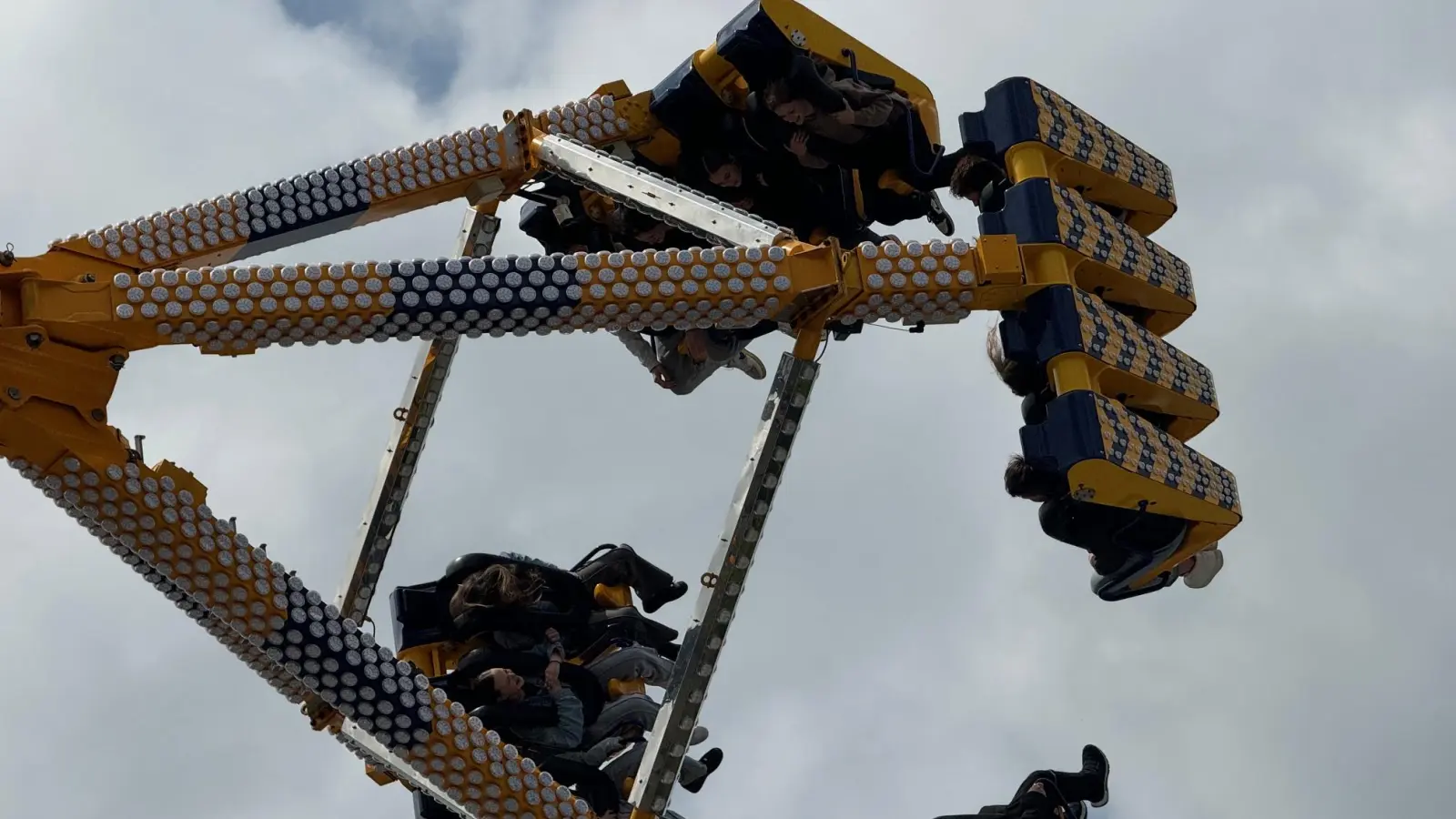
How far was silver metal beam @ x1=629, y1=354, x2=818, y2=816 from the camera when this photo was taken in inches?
663

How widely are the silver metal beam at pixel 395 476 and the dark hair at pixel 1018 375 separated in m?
4.84

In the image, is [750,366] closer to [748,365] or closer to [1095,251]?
[748,365]

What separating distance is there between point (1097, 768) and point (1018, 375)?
294 cm

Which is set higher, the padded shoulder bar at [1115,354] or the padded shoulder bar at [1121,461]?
the padded shoulder bar at [1115,354]

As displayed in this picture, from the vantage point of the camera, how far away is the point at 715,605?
55.5ft

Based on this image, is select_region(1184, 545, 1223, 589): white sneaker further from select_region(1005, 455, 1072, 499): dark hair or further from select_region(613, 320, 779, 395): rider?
select_region(613, 320, 779, 395): rider

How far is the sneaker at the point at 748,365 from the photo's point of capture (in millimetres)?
22516

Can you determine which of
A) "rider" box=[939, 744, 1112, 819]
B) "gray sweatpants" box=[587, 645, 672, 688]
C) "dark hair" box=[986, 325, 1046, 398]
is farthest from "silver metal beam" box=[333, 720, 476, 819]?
"dark hair" box=[986, 325, 1046, 398]

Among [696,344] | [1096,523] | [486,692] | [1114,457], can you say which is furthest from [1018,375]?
[696,344]

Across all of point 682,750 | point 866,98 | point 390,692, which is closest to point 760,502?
point 682,750

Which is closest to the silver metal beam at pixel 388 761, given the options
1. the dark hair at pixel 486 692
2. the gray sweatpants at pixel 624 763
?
the dark hair at pixel 486 692

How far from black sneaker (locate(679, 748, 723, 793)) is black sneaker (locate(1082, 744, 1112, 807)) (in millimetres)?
2679

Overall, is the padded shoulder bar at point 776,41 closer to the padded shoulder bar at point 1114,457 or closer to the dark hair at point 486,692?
the padded shoulder bar at point 1114,457

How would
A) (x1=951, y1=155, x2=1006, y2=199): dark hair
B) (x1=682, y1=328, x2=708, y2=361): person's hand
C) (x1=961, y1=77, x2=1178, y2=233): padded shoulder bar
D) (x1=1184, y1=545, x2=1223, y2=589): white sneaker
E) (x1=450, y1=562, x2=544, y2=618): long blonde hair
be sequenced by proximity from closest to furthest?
(x1=961, y1=77, x2=1178, y2=233): padded shoulder bar, (x1=450, y1=562, x2=544, y2=618): long blonde hair, (x1=951, y1=155, x2=1006, y2=199): dark hair, (x1=1184, y1=545, x2=1223, y2=589): white sneaker, (x1=682, y1=328, x2=708, y2=361): person's hand
